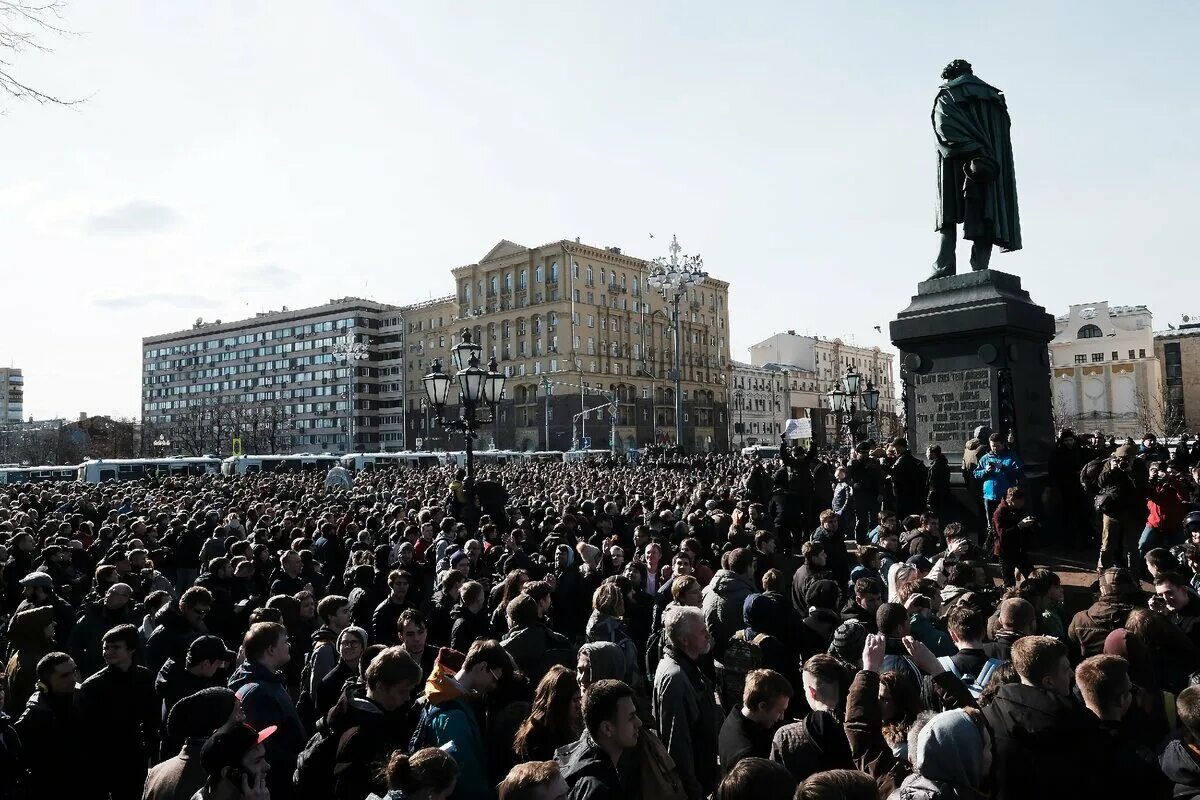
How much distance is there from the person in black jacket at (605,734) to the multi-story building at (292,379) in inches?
4164

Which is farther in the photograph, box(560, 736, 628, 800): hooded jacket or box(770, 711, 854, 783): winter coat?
box(770, 711, 854, 783): winter coat

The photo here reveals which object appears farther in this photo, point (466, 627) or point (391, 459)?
point (391, 459)

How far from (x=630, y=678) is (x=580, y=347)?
3537 inches

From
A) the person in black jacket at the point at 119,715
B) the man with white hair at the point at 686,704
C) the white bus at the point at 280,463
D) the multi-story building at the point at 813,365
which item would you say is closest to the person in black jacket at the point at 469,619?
the person in black jacket at the point at 119,715

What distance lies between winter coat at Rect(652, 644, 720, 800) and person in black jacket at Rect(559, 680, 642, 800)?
953mm

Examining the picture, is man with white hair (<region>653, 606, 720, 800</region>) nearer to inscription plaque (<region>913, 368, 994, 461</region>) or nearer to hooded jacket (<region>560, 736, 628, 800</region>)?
hooded jacket (<region>560, 736, 628, 800</region>)

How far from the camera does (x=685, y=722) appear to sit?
4.55 meters

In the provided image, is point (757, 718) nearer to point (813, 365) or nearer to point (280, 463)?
point (280, 463)

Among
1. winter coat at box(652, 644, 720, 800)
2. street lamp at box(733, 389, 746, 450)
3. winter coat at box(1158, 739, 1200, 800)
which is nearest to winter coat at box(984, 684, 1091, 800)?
winter coat at box(1158, 739, 1200, 800)

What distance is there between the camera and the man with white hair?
452cm

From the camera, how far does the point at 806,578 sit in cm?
752

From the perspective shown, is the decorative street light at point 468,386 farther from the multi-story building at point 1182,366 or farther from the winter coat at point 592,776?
the multi-story building at point 1182,366

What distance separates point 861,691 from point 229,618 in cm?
597

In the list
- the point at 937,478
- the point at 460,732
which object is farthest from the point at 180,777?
the point at 937,478
